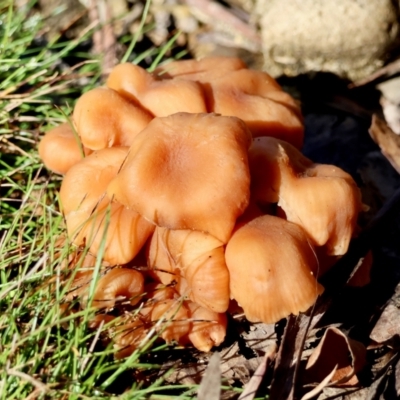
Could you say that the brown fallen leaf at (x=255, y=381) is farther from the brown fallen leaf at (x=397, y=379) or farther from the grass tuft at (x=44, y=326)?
the brown fallen leaf at (x=397, y=379)

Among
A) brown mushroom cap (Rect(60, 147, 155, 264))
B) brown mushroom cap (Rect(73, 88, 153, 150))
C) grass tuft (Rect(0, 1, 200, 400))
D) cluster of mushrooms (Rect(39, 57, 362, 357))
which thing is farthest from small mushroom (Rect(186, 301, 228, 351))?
brown mushroom cap (Rect(73, 88, 153, 150))

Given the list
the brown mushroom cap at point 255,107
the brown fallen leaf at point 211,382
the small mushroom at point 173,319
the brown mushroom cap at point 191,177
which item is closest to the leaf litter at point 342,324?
the brown fallen leaf at point 211,382

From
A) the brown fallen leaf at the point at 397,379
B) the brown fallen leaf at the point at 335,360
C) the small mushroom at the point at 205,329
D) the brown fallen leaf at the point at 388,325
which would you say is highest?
the small mushroom at the point at 205,329

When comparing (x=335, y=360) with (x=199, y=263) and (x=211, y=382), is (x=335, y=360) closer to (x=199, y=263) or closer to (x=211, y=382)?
(x=211, y=382)

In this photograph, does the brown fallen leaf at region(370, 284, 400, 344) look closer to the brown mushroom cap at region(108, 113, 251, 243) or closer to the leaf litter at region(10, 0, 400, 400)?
the leaf litter at region(10, 0, 400, 400)

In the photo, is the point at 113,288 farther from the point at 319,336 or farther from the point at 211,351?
the point at 319,336

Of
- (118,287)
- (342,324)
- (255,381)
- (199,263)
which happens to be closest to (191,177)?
(199,263)

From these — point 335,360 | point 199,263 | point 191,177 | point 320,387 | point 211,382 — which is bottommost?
point 335,360
